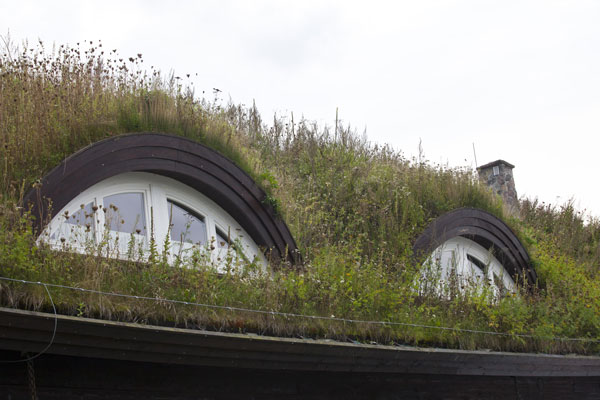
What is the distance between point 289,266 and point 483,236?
4.45m

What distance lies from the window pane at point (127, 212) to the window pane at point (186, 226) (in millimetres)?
323

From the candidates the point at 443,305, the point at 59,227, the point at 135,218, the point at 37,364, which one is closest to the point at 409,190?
the point at 443,305

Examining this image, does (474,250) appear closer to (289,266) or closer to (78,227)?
(289,266)

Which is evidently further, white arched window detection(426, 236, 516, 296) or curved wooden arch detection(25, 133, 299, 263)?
white arched window detection(426, 236, 516, 296)

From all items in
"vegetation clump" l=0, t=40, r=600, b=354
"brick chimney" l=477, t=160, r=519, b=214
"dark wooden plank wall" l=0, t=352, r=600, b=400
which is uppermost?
"brick chimney" l=477, t=160, r=519, b=214

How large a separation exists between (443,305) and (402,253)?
1.35 meters

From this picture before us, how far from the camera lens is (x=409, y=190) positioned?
33.3 feet

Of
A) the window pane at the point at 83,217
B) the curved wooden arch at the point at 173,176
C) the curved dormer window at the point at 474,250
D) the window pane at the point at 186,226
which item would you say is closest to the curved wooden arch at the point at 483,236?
the curved dormer window at the point at 474,250

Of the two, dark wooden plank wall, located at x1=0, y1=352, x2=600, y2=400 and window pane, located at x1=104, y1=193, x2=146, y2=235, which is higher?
window pane, located at x1=104, y1=193, x2=146, y2=235

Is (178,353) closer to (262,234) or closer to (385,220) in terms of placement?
(262,234)

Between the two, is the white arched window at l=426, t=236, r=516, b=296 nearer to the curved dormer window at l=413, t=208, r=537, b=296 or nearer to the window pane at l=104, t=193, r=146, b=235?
the curved dormer window at l=413, t=208, r=537, b=296

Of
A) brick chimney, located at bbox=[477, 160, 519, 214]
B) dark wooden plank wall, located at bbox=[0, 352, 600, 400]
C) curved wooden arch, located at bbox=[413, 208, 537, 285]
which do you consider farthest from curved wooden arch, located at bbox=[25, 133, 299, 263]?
brick chimney, located at bbox=[477, 160, 519, 214]

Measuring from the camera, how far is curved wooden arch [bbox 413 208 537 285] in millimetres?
9062

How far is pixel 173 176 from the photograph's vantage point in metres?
6.53
